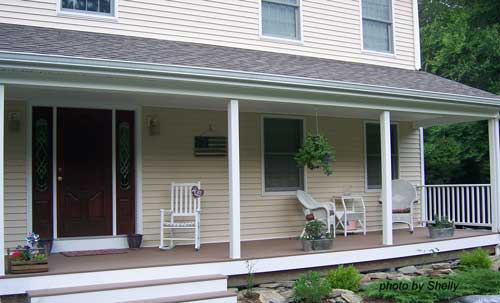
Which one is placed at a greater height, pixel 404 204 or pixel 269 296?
pixel 404 204

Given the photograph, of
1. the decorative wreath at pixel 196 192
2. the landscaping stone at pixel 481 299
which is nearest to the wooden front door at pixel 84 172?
the decorative wreath at pixel 196 192

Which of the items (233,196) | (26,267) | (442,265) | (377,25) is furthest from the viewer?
(377,25)

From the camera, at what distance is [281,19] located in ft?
31.4

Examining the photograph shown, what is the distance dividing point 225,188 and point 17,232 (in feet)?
10.1

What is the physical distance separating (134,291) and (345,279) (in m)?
2.60

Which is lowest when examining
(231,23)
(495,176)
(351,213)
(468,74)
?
(351,213)

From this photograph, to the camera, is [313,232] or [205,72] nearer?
[205,72]

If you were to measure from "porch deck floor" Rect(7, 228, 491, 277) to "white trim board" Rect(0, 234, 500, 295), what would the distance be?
2.5 inches

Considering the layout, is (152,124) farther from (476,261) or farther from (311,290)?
(476,261)

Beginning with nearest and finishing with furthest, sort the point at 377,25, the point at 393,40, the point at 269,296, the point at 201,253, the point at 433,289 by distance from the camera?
1. the point at 269,296
2. the point at 433,289
3. the point at 201,253
4. the point at 377,25
5. the point at 393,40

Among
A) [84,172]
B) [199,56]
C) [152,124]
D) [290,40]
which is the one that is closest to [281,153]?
[290,40]

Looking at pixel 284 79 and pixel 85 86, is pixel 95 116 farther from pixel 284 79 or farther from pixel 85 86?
pixel 284 79

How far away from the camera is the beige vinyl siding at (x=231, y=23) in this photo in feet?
24.9

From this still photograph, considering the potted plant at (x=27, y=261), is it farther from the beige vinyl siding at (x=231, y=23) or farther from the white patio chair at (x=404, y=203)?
the white patio chair at (x=404, y=203)
